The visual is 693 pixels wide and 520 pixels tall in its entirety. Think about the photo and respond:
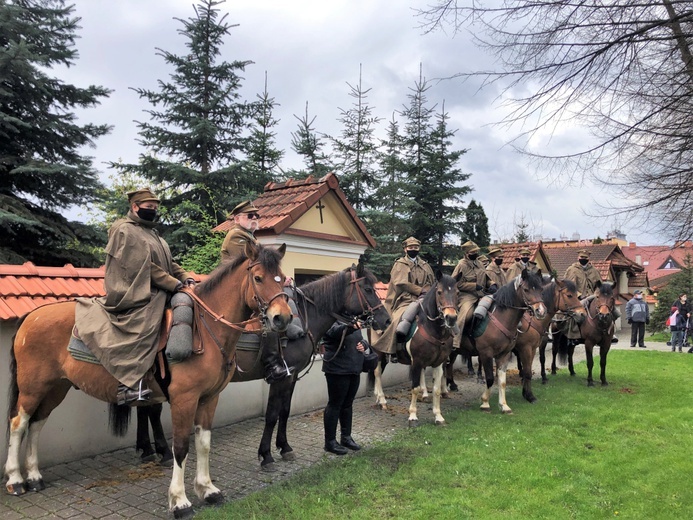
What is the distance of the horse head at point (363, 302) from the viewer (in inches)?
241

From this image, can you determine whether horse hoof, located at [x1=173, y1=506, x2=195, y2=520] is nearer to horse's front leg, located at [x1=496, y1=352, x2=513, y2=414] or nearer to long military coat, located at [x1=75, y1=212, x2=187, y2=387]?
long military coat, located at [x1=75, y1=212, x2=187, y2=387]

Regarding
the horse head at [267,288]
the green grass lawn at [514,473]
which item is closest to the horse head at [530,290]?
the green grass lawn at [514,473]

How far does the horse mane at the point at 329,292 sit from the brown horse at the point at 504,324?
3.40 m

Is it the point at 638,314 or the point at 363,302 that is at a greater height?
the point at 363,302

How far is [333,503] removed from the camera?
455 centimetres

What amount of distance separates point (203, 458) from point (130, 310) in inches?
64.6

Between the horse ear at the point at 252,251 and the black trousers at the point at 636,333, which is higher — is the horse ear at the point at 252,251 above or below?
above

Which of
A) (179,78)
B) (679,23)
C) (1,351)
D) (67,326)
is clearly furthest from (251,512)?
(179,78)

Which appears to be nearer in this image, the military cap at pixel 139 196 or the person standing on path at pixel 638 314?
the military cap at pixel 139 196

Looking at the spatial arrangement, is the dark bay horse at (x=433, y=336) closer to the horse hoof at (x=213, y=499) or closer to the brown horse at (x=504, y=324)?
the brown horse at (x=504, y=324)

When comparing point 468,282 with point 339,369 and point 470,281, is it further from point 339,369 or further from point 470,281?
point 339,369

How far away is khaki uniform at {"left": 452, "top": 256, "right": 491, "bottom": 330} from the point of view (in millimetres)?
9078

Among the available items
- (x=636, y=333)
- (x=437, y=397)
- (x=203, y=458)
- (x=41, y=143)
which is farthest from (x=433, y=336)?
(x=636, y=333)

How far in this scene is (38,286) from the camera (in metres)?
5.54
